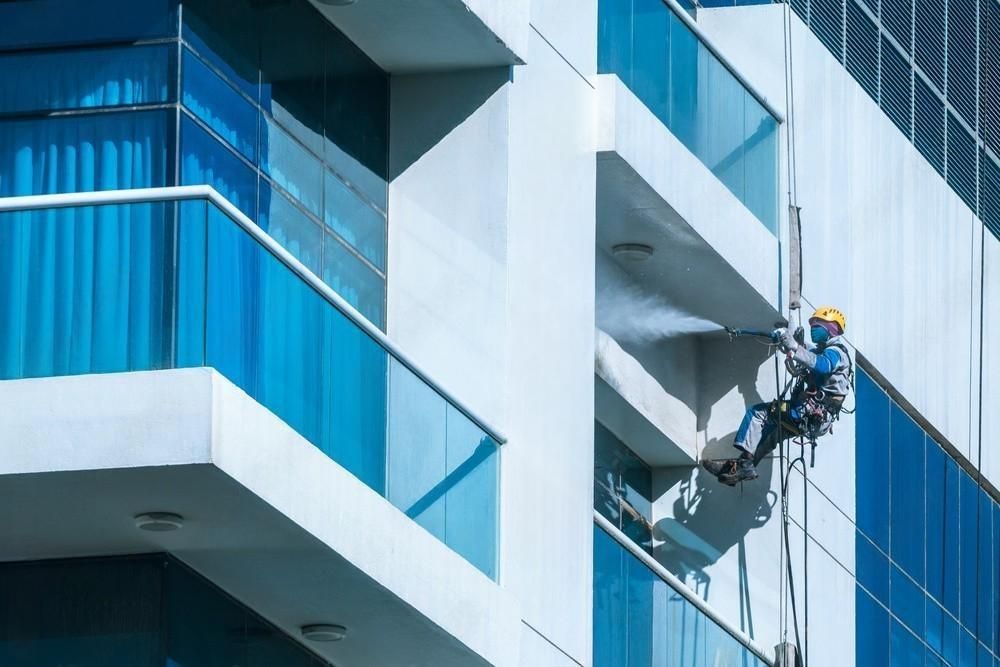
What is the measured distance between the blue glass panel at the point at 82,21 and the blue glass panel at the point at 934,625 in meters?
14.2

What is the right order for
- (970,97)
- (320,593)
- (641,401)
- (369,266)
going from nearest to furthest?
(320,593) < (369,266) < (641,401) < (970,97)

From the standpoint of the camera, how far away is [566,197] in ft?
68.1

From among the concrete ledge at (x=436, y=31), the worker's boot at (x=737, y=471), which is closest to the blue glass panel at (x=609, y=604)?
the concrete ledge at (x=436, y=31)

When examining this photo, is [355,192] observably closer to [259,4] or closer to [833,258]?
[259,4]

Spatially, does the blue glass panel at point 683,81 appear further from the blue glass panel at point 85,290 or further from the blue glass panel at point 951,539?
the blue glass panel at point 85,290

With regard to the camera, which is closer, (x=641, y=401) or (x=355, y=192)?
(x=355, y=192)

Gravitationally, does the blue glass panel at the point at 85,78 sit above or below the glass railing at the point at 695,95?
below

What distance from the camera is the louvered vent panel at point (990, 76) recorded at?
35.0 metres

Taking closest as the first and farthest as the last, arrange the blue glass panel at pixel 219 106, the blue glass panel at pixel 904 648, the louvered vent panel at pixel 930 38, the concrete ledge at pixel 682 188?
1. the blue glass panel at pixel 219 106
2. the concrete ledge at pixel 682 188
3. the blue glass panel at pixel 904 648
4. the louvered vent panel at pixel 930 38

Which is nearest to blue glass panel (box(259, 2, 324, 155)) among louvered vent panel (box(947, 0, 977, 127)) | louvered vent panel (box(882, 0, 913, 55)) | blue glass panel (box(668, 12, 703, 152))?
blue glass panel (box(668, 12, 703, 152))

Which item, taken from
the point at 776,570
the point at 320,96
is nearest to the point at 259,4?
the point at 320,96

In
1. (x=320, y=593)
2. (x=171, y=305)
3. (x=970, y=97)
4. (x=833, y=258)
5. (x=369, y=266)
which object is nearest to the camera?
(x=171, y=305)

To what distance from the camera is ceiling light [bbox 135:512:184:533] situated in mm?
16109

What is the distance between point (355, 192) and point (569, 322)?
1.94m
